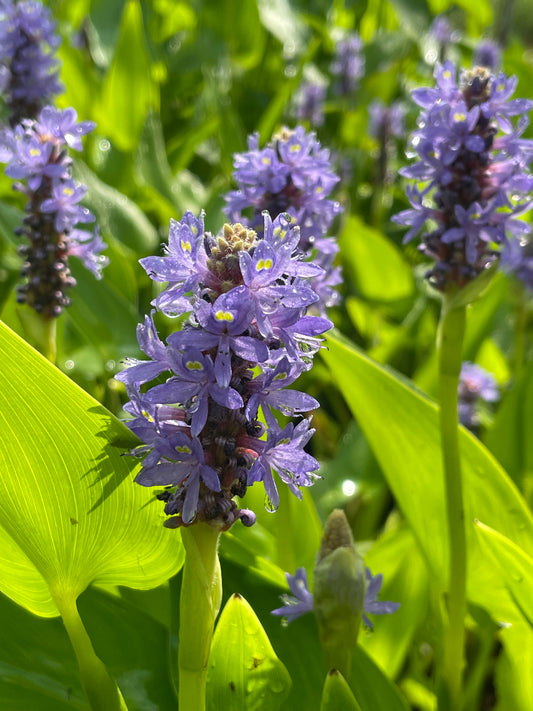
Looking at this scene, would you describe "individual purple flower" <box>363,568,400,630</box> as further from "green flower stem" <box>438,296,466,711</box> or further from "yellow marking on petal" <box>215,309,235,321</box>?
"yellow marking on petal" <box>215,309,235,321</box>

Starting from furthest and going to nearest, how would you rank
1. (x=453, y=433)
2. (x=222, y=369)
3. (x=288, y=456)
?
1. (x=453, y=433)
2. (x=288, y=456)
3. (x=222, y=369)

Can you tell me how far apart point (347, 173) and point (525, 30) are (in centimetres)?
1747

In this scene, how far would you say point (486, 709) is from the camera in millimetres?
2918

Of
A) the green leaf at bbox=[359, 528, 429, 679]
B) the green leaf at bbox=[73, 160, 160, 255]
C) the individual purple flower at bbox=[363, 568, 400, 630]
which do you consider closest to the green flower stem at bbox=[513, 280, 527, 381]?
the green leaf at bbox=[359, 528, 429, 679]

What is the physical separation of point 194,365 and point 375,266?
2.93 meters

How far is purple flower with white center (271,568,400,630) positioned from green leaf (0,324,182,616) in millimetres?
371

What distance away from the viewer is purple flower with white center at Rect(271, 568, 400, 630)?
1.75 metres

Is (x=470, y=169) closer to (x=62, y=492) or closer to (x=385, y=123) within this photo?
(x=62, y=492)

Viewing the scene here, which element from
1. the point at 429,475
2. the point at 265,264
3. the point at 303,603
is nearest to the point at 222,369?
the point at 265,264

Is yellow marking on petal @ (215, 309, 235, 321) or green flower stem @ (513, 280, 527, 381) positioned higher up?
green flower stem @ (513, 280, 527, 381)

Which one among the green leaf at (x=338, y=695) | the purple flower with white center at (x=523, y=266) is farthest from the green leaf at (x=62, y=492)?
the purple flower with white center at (x=523, y=266)

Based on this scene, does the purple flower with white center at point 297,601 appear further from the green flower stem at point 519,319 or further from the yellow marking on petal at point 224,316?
the green flower stem at point 519,319

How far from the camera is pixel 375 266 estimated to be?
3945mm

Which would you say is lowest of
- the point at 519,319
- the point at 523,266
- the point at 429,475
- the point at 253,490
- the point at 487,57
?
the point at 253,490
